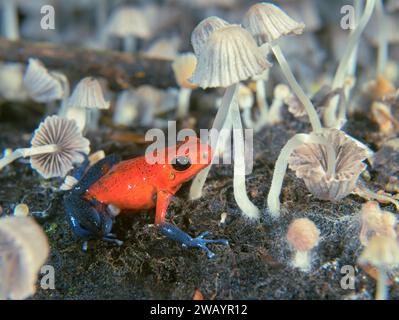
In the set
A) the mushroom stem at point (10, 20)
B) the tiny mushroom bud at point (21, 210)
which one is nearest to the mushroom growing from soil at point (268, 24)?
the tiny mushroom bud at point (21, 210)

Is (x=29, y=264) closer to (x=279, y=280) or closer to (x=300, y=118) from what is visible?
(x=279, y=280)

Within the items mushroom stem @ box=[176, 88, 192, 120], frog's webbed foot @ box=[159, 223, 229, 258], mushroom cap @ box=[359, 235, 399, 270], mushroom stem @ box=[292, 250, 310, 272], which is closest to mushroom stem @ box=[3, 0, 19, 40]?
mushroom stem @ box=[176, 88, 192, 120]

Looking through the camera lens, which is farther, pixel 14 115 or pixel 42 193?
→ pixel 14 115

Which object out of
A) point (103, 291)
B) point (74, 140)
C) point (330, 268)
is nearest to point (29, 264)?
point (103, 291)

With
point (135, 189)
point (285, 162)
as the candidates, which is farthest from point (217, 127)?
point (135, 189)

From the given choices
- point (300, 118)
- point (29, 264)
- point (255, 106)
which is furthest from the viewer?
point (255, 106)

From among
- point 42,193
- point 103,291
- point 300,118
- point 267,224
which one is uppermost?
point 300,118

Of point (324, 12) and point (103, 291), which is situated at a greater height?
point (324, 12)

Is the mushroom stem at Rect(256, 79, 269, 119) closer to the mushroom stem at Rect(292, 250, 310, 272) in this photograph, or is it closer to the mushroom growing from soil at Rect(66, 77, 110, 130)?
the mushroom growing from soil at Rect(66, 77, 110, 130)
